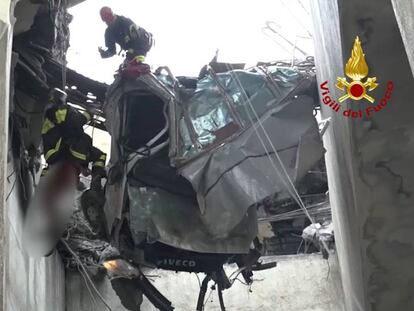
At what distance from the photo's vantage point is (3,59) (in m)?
2.71

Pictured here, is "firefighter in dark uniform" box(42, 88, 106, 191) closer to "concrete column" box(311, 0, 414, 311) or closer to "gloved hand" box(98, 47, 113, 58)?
"gloved hand" box(98, 47, 113, 58)

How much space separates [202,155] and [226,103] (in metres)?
0.53

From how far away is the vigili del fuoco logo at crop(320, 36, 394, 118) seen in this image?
3916mm

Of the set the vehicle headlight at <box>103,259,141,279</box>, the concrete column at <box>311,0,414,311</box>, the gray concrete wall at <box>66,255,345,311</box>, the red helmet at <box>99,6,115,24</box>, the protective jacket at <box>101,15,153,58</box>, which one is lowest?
the gray concrete wall at <box>66,255,345,311</box>

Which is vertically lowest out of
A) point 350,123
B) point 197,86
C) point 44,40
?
point 350,123

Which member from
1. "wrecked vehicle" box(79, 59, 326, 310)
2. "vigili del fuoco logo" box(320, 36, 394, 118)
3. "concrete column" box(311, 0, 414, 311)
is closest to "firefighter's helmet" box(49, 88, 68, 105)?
"wrecked vehicle" box(79, 59, 326, 310)

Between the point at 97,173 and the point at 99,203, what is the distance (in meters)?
0.29

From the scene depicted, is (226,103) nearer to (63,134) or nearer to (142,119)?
(142,119)

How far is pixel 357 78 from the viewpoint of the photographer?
3.99 m

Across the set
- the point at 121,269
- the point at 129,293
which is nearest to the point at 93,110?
the point at 121,269

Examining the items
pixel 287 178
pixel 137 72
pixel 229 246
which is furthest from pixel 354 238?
pixel 137 72

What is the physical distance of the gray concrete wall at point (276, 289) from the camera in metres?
8.23

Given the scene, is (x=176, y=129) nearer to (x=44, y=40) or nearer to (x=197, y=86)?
(x=197, y=86)

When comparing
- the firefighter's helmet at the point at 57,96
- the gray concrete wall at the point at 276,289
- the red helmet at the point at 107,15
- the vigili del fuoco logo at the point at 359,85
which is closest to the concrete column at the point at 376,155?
the vigili del fuoco logo at the point at 359,85
